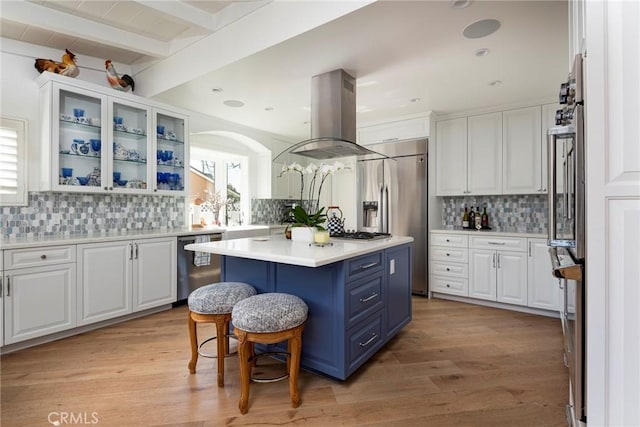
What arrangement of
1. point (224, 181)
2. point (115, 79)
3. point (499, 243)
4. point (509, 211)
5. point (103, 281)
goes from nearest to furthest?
1. point (103, 281)
2. point (115, 79)
3. point (499, 243)
4. point (509, 211)
5. point (224, 181)

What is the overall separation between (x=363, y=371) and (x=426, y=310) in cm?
161

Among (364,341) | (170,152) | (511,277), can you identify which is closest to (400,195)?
(511,277)

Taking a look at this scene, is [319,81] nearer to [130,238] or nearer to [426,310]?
[130,238]

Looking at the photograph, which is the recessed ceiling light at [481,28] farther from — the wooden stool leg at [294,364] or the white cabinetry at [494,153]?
the wooden stool leg at [294,364]

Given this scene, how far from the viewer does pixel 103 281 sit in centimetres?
286

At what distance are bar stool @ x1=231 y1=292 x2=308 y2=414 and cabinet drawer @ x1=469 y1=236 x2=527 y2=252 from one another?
2.69 meters

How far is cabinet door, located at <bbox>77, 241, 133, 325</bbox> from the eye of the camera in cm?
274

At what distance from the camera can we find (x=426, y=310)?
137 inches

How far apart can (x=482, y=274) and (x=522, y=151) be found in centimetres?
149

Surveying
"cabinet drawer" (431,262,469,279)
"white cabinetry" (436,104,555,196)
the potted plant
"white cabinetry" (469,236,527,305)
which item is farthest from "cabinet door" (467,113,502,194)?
the potted plant

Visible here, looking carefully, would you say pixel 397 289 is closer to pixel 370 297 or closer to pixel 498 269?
pixel 370 297

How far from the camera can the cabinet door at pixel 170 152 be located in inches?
141

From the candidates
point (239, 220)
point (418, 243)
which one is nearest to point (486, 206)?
point (418, 243)

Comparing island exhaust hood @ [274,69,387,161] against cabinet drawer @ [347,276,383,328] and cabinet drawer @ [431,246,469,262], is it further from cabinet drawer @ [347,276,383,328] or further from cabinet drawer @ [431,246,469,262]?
cabinet drawer @ [431,246,469,262]
